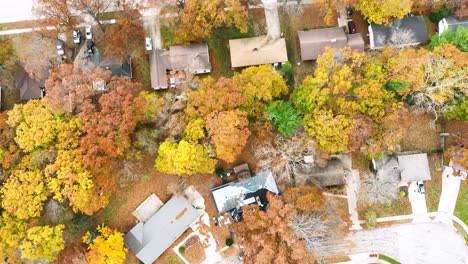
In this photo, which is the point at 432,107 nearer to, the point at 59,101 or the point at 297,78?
the point at 297,78

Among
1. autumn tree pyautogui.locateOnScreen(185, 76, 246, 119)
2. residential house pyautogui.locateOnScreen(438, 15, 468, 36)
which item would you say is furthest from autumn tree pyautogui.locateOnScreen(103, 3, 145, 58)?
residential house pyautogui.locateOnScreen(438, 15, 468, 36)

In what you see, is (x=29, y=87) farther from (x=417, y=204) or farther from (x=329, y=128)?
(x=417, y=204)

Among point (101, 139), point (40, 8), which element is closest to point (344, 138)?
point (101, 139)

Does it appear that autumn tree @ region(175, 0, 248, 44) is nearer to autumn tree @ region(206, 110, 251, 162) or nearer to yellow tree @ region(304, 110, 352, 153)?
autumn tree @ region(206, 110, 251, 162)

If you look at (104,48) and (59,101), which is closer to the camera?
(59,101)

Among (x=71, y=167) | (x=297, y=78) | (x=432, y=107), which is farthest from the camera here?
(x=297, y=78)

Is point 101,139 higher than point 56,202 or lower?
higher

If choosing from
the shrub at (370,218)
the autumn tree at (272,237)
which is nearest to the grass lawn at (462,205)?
the shrub at (370,218)
